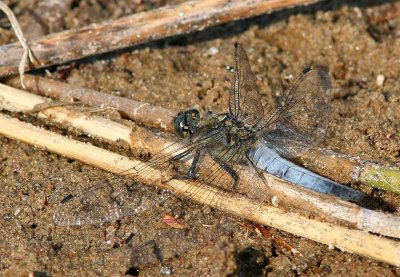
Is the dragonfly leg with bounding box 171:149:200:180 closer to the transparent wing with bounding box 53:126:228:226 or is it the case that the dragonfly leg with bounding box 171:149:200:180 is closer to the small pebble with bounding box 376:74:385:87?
the transparent wing with bounding box 53:126:228:226

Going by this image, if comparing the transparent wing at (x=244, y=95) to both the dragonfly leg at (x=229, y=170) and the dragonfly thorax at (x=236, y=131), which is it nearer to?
the dragonfly thorax at (x=236, y=131)

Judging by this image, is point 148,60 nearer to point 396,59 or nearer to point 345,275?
point 396,59

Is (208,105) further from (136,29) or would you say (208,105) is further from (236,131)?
(136,29)

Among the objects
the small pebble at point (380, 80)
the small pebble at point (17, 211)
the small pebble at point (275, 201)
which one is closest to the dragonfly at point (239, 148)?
the small pebble at point (275, 201)

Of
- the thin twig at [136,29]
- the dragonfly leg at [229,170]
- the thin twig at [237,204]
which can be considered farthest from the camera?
the thin twig at [136,29]

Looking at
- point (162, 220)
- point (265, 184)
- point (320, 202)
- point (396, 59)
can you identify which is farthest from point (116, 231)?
point (396, 59)
